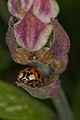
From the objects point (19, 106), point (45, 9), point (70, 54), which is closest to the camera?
point (45, 9)

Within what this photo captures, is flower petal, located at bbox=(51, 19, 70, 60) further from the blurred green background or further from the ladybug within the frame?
the blurred green background

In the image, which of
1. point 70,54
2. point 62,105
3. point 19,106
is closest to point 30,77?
point 62,105

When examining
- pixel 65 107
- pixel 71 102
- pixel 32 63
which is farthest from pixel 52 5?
pixel 71 102

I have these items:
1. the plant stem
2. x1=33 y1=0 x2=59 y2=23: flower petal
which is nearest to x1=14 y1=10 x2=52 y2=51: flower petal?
x1=33 y1=0 x2=59 y2=23: flower petal

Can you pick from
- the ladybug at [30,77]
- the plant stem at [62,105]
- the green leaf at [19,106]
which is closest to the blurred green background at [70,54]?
the green leaf at [19,106]

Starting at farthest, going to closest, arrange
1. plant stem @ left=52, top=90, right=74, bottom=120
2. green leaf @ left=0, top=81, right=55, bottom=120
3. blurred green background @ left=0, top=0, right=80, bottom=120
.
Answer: blurred green background @ left=0, top=0, right=80, bottom=120
green leaf @ left=0, top=81, right=55, bottom=120
plant stem @ left=52, top=90, right=74, bottom=120

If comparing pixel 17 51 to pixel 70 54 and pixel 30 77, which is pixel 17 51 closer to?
pixel 30 77

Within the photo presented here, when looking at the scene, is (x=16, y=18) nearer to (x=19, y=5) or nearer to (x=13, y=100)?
(x=19, y=5)
